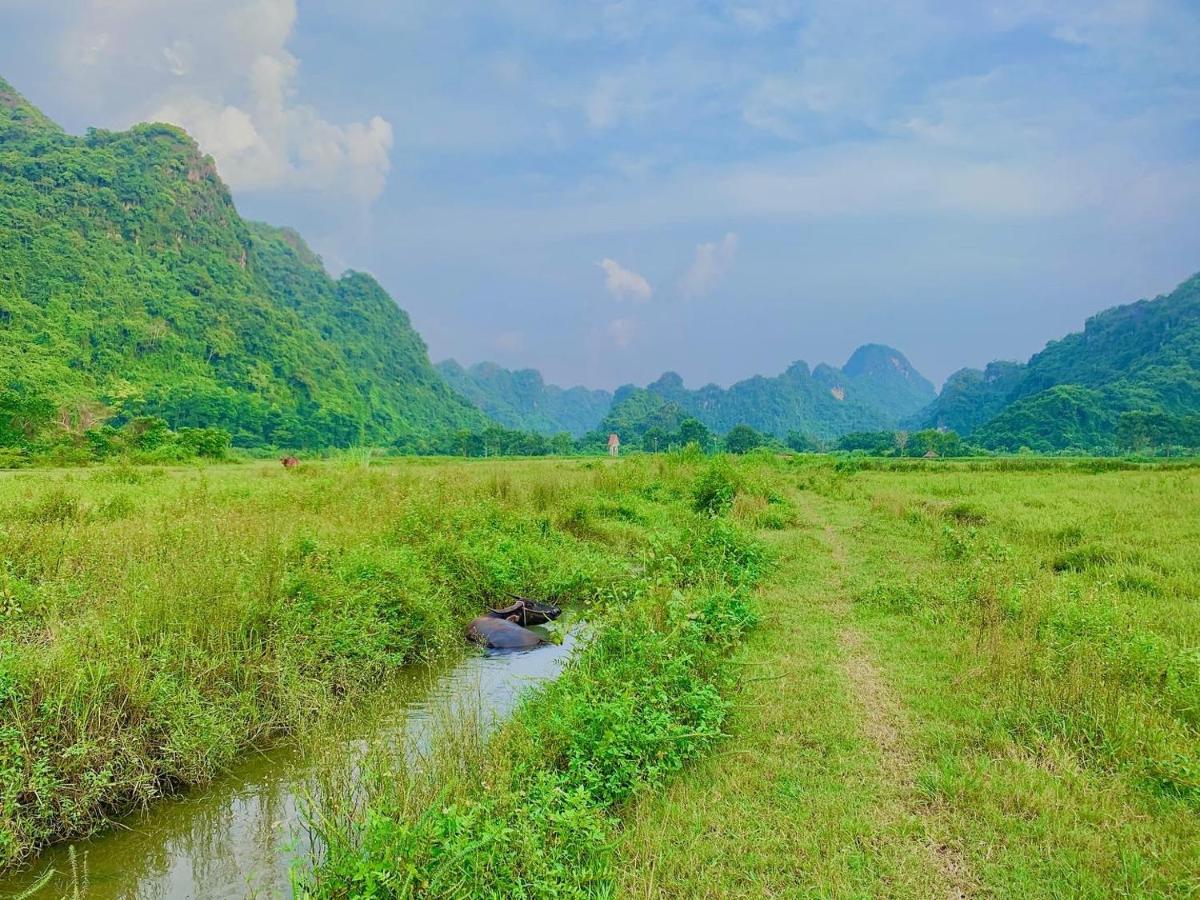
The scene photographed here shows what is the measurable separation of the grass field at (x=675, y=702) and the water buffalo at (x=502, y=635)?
292mm

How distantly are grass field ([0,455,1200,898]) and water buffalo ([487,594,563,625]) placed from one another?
55cm

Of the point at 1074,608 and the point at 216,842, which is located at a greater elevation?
the point at 1074,608

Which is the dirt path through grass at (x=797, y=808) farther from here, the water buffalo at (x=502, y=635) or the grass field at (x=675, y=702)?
the water buffalo at (x=502, y=635)

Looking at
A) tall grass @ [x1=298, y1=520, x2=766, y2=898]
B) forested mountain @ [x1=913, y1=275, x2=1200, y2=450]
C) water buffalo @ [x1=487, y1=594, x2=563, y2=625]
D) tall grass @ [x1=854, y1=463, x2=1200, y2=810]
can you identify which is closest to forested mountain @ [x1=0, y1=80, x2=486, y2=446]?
water buffalo @ [x1=487, y1=594, x2=563, y2=625]

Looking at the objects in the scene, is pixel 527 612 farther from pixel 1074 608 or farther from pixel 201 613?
pixel 1074 608

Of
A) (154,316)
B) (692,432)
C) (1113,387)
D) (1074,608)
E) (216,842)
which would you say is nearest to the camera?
(216,842)

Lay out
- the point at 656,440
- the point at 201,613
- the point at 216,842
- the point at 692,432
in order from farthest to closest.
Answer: the point at 656,440 → the point at 692,432 → the point at 201,613 → the point at 216,842

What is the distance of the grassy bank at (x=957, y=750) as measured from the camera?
329 cm

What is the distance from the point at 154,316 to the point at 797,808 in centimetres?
7937

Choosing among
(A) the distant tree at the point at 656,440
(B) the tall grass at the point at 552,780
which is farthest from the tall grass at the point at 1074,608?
(A) the distant tree at the point at 656,440

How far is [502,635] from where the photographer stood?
312 inches

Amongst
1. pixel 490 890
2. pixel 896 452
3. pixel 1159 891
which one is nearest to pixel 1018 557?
pixel 1159 891

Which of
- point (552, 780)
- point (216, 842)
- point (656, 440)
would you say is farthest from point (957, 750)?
point (656, 440)

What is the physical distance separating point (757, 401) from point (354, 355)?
8102 centimetres
